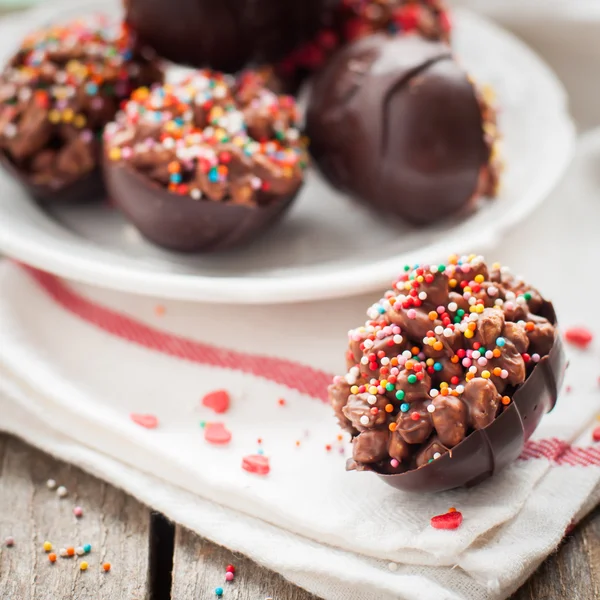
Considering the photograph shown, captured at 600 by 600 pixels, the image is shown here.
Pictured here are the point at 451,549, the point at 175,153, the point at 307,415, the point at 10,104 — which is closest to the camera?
the point at 451,549

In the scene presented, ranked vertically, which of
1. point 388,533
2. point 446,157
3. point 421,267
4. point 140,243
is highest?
point 421,267

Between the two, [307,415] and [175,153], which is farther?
[175,153]

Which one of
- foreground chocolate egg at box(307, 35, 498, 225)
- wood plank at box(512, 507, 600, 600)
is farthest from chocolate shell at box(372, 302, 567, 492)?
foreground chocolate egg at box(307, 35, 498, 225)

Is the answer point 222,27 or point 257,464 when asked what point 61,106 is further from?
point 257,464

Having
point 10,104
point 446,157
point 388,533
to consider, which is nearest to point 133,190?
point 10,104

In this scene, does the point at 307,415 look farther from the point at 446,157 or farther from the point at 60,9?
the point at 60,9

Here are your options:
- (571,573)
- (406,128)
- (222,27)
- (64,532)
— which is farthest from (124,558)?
(222,27)
